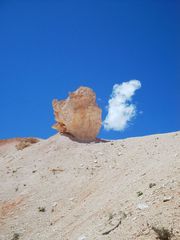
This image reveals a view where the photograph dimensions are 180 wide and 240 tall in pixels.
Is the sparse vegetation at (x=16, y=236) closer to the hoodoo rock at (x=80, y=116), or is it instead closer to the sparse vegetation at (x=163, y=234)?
the sparse vegetation at (x=163, y=234)

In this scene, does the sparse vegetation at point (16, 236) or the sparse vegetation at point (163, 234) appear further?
the sparse vegetation at point (16, 236)

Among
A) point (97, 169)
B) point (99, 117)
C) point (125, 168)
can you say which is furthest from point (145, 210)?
point (99, 117)

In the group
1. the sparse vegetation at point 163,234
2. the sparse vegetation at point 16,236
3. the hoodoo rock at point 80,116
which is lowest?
the sparse vegetation at point 163,234

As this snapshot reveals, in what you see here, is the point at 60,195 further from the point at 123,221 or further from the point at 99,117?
the point at 99,117

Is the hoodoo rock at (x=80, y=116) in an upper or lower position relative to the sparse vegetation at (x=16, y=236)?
upper

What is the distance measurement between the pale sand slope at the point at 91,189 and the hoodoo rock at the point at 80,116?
114 cm

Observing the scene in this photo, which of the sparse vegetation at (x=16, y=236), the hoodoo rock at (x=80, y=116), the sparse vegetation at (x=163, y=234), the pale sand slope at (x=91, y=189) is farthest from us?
the hoodoo rock at (x=80, y=116)

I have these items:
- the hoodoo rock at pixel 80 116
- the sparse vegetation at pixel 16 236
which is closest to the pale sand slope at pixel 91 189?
the sparse vegetation at pixel 16 236

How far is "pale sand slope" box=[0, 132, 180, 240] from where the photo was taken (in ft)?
32.0

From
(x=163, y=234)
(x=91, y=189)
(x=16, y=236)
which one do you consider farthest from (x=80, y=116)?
(x=163, y=234)

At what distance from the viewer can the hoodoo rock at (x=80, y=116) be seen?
2461 centimetres

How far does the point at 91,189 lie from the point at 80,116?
9319 mm

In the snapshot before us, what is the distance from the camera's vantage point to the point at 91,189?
52.5 feet

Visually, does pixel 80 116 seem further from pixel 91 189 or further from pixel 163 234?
pixel 163 234
